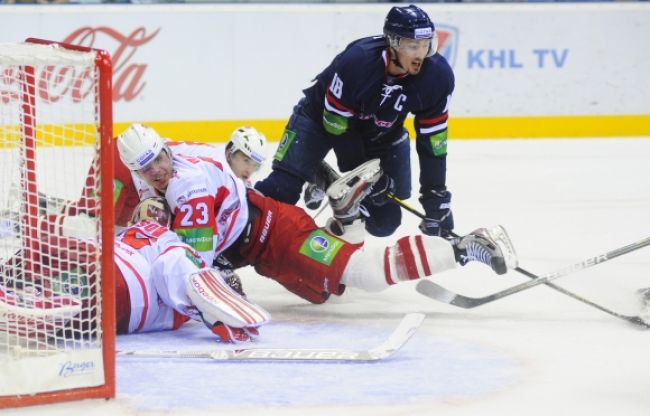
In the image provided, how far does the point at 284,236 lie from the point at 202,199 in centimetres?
43

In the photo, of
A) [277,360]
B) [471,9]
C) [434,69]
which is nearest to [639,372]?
[277,360]

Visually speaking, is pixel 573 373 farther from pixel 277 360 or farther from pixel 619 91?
pixel 619 91

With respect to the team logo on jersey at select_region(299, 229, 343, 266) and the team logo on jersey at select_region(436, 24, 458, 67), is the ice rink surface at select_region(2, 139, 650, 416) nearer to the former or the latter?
the team logo on jersey at select_region(299, 229, 343, 266)

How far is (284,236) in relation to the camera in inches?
157

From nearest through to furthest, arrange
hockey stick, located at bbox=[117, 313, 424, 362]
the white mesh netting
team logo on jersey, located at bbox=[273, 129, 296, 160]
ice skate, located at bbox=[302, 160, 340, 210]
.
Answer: the white mesh netting < hockey stick, located at bbox=[117, 313, 424, 362] < team logo on jersey, located at bbox=[273, 129, 296, 160] < ice skate, located at bbox=[302, 160, 340, 210]

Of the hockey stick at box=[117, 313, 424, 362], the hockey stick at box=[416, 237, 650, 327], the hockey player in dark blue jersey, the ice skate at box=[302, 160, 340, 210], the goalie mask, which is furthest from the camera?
the ice skate at box=[302, 160, 340, 210]

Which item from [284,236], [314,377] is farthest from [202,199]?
[314,377]

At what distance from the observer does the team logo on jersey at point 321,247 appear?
389 centimetres

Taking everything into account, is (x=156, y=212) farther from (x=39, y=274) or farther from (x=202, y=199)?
(x=39, y=274)

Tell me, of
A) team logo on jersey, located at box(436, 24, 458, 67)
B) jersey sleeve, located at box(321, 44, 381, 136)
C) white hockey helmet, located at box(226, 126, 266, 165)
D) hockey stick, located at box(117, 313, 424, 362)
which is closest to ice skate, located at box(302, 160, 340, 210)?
jersey sleeve, located at box(321, 44, 381, 136)

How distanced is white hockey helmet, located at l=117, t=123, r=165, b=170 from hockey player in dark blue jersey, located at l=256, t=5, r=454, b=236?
83cm

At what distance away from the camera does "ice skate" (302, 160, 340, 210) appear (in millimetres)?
4672

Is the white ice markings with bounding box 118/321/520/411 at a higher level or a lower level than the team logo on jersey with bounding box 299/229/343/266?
lower

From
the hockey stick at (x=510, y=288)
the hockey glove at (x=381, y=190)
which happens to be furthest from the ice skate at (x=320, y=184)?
the hockey stick at (x=510, y=288)
